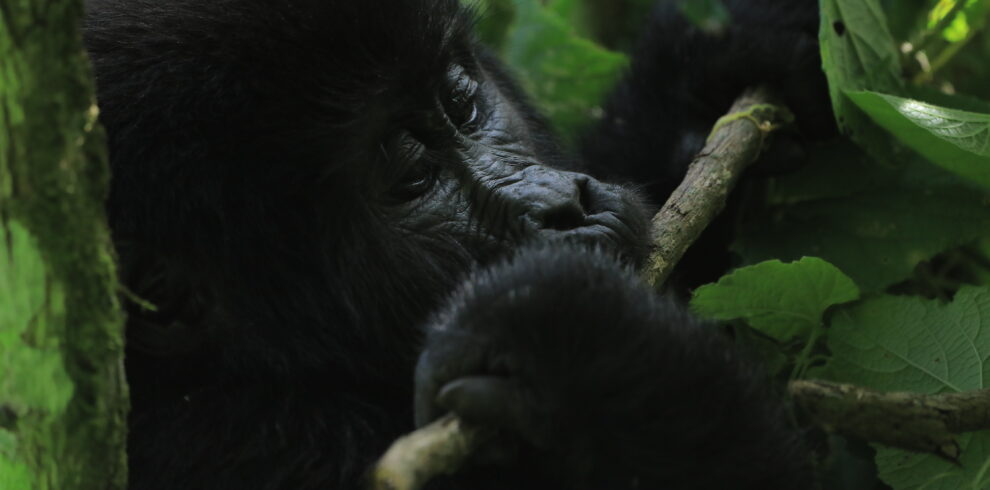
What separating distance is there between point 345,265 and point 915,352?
1.12 m

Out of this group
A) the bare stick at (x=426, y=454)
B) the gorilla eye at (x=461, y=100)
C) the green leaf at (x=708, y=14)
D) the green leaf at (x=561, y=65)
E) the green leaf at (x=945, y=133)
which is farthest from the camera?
the green leaf at (x=561, y=65)

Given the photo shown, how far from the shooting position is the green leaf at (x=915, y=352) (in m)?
1.88

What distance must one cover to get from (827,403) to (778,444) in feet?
0.61

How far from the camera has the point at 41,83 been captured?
3.71 ft

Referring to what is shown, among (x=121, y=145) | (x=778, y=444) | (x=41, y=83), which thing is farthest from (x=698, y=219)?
(x=41, y=83)

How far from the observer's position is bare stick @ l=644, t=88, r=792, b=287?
2002 millimetres

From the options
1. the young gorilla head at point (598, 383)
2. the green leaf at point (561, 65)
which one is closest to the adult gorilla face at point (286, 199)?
the young gorilla head at point (598, 383)

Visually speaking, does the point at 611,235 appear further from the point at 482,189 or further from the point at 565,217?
the point at 482,189

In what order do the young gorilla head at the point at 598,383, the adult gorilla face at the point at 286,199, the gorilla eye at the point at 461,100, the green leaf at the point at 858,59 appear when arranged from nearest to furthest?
the young gorilla head at the point at 598,383
the adult gorilla face at the point at 286,199
the gorilla eye at the point at 461,100
the green leaf at the point at 858,59

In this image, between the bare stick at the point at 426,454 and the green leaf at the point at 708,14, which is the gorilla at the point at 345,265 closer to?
the bare stick at the point at 426,454

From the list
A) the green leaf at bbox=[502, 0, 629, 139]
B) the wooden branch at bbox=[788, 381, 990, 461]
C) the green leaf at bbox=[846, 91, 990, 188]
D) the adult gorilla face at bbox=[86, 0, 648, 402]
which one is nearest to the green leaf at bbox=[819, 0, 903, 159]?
the green leaf at bbox=[846, 91, 990, 188]

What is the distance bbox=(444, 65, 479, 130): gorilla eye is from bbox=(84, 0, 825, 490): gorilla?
0.02 metres

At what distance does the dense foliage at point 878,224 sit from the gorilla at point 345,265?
14.8 inches

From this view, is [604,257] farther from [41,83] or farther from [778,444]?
[41,83]
